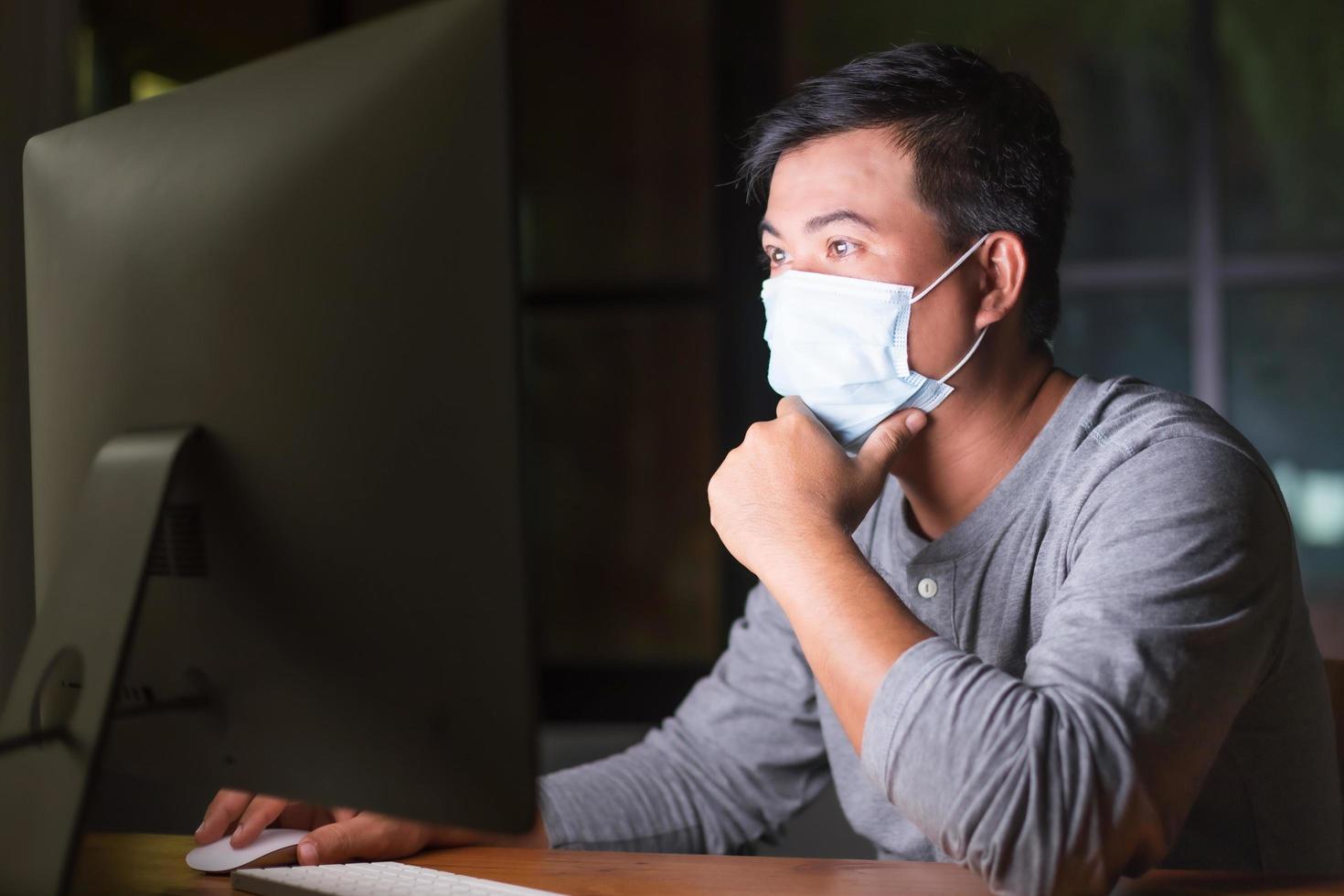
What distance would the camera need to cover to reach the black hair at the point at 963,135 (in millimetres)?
1266

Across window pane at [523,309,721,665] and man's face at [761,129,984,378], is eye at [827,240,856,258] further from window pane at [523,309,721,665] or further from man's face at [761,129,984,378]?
window pane at [523,309,721,665]

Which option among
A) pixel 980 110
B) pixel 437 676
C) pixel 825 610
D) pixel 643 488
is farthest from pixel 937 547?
pixel 643 488

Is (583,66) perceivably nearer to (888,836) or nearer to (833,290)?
(833,290)

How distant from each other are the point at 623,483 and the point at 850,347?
1.65m

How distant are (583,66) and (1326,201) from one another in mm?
1750

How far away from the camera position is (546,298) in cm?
282

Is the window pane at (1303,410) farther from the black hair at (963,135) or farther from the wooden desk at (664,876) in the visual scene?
the wooden desk at (664,876)

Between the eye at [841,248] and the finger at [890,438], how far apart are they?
183 mm

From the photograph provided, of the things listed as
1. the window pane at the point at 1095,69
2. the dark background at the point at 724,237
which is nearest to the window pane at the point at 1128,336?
the dark background at the point at 724,237

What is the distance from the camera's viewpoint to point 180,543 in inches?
27.8

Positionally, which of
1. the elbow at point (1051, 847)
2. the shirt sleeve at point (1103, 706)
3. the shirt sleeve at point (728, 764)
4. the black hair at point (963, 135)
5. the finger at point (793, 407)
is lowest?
the shirt sleeve at point (728, 764)

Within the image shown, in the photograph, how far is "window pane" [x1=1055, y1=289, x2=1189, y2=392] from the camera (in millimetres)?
2562

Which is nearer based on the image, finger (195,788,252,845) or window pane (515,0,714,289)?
finger (195,788,252,845)

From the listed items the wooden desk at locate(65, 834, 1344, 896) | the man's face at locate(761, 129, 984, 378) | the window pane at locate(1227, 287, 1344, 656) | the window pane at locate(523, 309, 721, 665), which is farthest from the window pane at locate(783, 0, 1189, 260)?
the wooden desk at locate(65, 834, 1344, 896)
